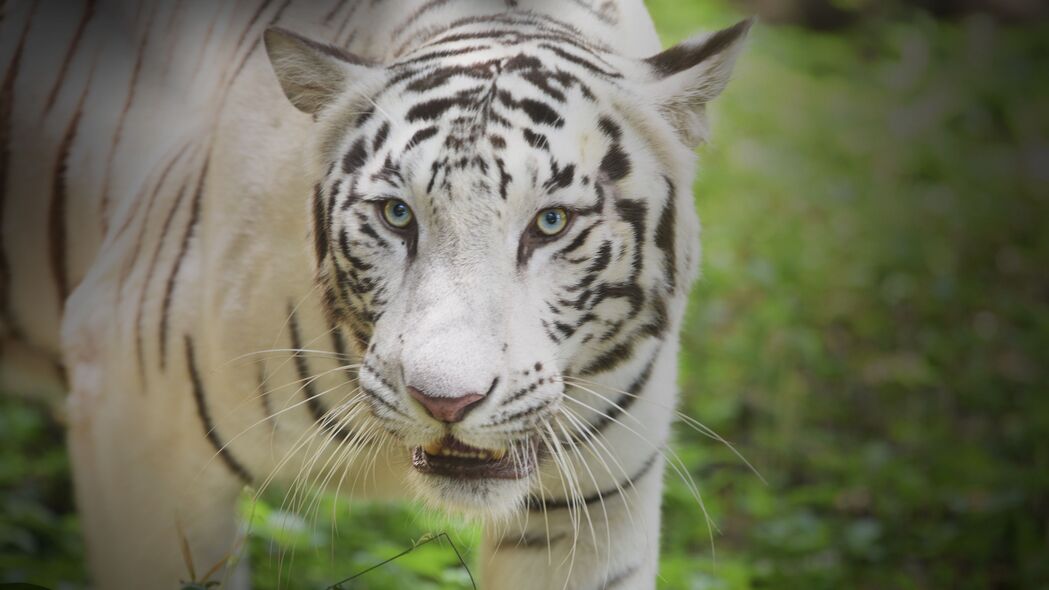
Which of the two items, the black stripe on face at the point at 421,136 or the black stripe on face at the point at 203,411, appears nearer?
the black stripe on face at the point at 421,136

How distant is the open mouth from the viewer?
5.45 ft

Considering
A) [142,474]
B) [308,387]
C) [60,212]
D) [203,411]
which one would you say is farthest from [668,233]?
[60,212]

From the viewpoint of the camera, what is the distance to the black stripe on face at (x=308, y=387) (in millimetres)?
1854

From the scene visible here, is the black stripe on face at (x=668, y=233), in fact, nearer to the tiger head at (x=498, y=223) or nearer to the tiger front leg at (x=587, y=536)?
the tiger head at (x=498, y=223)

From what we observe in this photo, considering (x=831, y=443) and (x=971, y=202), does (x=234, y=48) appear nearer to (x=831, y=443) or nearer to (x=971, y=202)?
(x=831, y=443)

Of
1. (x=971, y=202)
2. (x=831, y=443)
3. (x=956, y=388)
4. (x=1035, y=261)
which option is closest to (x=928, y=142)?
(x=971, y=202)

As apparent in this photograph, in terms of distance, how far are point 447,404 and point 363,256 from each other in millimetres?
296

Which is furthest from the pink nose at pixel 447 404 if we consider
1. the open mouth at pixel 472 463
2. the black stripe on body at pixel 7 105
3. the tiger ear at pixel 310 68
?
the black stripe on body at pixel 7 105

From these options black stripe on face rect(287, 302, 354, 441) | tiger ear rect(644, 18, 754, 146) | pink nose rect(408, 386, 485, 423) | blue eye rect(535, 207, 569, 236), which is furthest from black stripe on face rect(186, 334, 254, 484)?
tiger ear rect(644, 18, 754, 146)

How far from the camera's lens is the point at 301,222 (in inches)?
71.9

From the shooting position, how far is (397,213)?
1607 mm

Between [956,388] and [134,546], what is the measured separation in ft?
9.15

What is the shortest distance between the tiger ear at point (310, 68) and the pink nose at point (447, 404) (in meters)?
0.50

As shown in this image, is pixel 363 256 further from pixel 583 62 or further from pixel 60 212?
pixel 60 212
